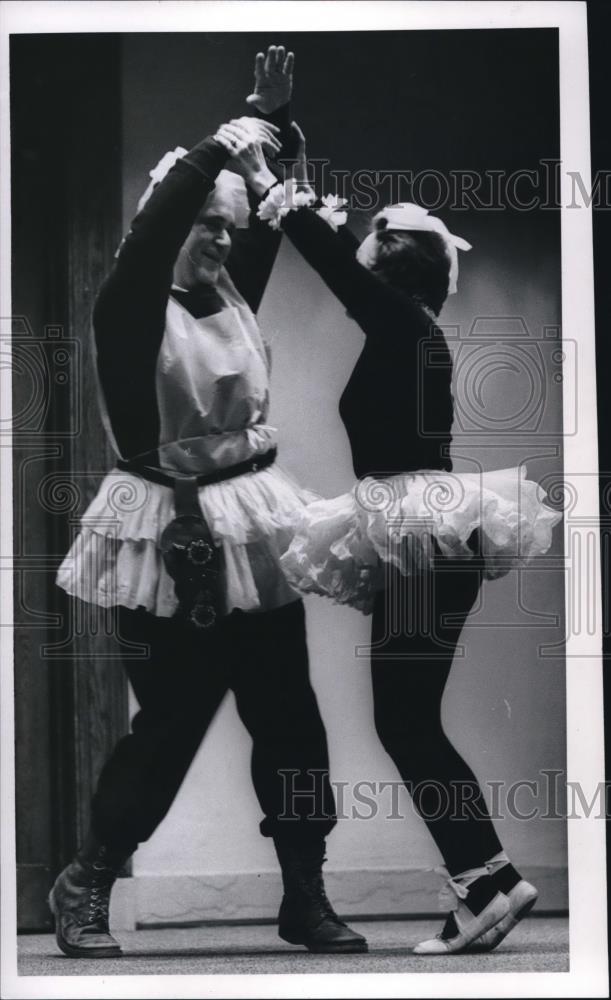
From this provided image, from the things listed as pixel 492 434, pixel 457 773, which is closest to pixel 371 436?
pixel 492 434

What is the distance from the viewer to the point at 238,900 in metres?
2.96

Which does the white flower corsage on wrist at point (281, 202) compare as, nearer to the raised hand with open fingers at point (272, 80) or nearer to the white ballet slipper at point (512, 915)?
the raised hand with open fingers at point (272, 80)

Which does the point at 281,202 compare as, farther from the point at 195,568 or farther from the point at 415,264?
the point at 195,568

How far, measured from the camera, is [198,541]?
2.93m

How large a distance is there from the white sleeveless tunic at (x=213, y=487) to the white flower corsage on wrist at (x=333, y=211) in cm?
29

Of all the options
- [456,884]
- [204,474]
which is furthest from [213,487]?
[456,884]

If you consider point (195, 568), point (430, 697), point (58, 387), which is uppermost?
point (58, 387)

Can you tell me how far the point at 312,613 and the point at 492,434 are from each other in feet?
2.09

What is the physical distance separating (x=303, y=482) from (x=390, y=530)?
0.81 ft

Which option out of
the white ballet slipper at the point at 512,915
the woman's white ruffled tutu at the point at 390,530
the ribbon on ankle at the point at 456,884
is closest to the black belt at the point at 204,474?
the woman's white ruffled tutu at the point at 390,530

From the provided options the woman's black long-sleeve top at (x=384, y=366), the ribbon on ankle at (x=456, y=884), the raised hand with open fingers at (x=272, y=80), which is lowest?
the ribbon on ankle at (x=456, y=884)

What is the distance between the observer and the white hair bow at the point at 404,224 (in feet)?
9.71

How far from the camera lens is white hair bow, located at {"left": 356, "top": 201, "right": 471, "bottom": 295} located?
2959 mm

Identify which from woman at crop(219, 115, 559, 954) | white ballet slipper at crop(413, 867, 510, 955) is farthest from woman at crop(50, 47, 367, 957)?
white ballet slipper at crop(413, 867, 510, 955)
